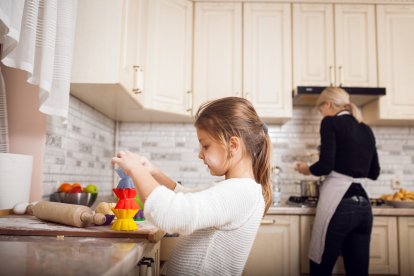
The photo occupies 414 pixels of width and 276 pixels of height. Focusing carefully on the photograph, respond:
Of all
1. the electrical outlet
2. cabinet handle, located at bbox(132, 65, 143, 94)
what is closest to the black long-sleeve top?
the electrical outlet

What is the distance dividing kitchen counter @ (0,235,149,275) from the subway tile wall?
0.73 meters

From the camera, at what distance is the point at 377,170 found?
231 cm

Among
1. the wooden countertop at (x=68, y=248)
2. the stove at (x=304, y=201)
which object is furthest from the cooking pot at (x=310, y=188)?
the wooden countertop at (x=68, y=248)

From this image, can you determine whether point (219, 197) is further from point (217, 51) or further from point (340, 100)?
point (217, 51)

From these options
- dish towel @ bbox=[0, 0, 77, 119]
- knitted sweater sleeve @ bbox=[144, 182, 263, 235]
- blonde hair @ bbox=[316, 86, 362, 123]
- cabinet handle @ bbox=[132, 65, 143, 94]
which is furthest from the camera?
blonde hair @ bbox=[316, 86, 362, 123]

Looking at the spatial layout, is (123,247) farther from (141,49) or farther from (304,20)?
(304,20)

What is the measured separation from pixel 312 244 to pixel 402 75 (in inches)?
54.1

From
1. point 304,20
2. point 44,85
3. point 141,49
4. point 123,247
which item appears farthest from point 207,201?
point 304,20

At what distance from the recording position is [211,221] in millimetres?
814

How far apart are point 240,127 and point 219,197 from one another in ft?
0.71

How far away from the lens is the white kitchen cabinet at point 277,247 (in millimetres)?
2191

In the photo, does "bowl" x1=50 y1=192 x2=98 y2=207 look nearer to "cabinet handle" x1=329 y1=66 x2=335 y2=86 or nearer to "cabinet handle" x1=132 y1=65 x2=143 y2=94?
"cabinet handle" x1=132 y1=65 x2=143 y2=94

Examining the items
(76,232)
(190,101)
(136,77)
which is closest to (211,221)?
(76,232)

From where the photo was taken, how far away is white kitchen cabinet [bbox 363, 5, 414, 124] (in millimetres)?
2594
